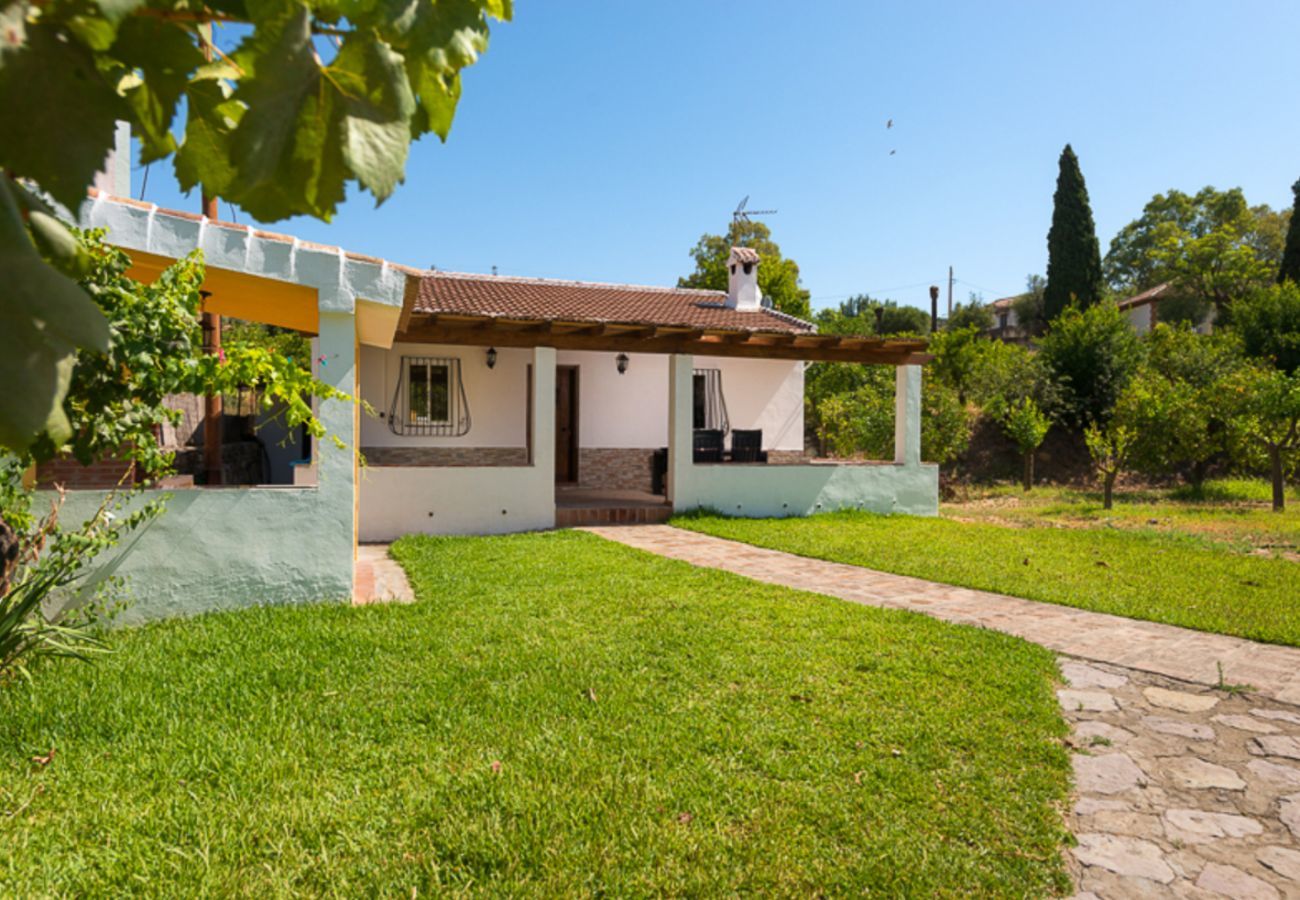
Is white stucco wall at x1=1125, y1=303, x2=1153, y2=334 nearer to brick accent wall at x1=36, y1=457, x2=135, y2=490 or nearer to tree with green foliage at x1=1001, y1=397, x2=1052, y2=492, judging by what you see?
tree with green foliage at x1=1001, y1=397, x2=1052, y2=492

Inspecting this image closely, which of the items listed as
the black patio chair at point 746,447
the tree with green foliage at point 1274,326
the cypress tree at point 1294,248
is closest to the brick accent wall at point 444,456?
the black patio chair at point 746,447

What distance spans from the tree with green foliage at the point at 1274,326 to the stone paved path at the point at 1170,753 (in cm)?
1968

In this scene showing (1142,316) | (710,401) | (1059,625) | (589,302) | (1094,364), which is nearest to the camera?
(1059,625)

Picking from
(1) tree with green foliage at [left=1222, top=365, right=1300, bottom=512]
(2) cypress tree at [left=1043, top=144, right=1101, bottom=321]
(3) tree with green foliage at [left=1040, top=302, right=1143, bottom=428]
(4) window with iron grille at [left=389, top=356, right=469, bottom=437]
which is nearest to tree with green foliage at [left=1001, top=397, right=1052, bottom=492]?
(3) tree with green foliage at [left=1040, top=302, right=1143, bottom=428]

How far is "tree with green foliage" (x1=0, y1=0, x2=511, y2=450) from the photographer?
1.78 feet

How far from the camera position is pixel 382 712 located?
13.4 feet

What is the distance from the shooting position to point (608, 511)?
40.7ft

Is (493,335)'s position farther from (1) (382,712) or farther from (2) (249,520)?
(1) (382,712)

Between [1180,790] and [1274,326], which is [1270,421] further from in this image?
[1180,790]

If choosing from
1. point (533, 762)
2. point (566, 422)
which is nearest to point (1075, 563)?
point (533, 762)

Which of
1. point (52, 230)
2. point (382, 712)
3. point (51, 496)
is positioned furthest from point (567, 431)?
point (52, 230)

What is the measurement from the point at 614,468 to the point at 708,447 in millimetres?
2534

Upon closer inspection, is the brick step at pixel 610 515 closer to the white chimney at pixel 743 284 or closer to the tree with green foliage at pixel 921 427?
the white chimney at pixel 743 284

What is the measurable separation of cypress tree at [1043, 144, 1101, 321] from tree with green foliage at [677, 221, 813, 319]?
1013 centimetres
